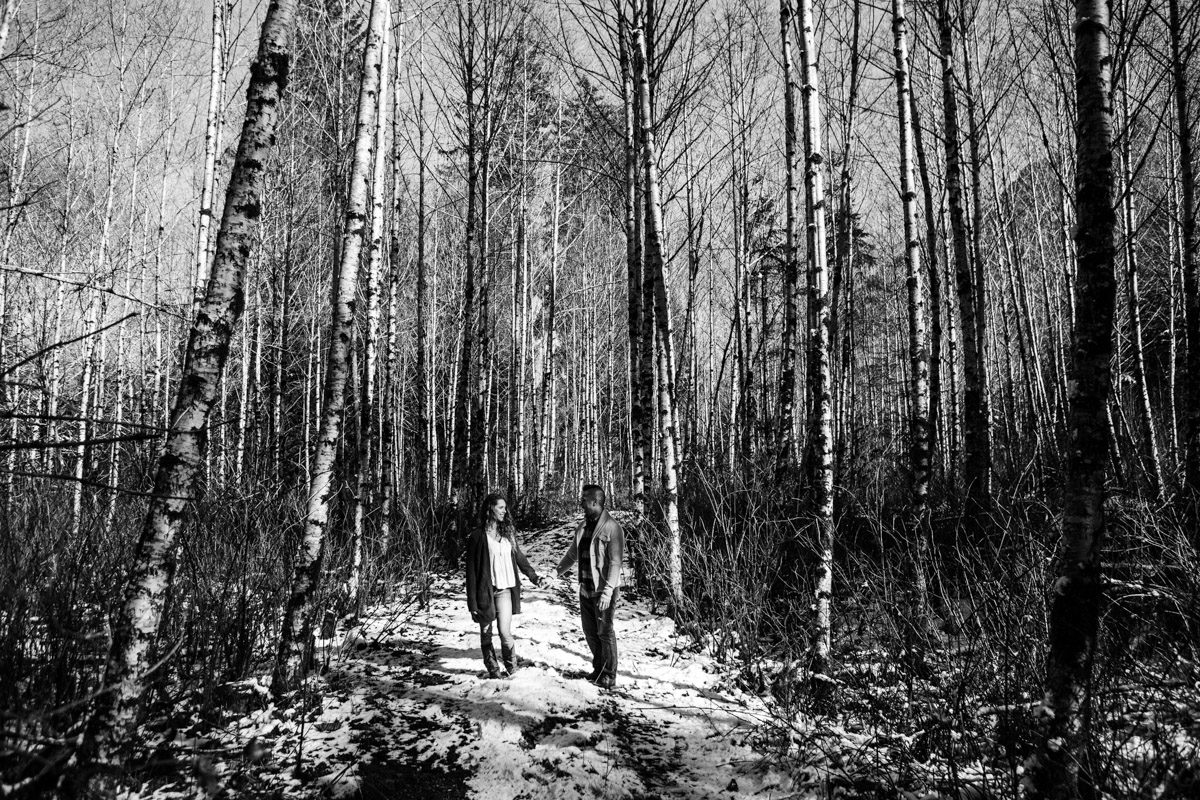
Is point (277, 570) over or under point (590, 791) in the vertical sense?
over

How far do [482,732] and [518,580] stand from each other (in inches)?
59.1

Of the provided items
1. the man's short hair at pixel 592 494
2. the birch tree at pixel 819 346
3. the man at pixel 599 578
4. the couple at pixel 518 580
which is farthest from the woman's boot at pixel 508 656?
the birch tree at pixel 819 346

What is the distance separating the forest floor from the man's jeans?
0.17 m

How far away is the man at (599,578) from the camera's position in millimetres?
4641

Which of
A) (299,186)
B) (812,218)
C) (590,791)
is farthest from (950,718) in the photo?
(299,186)

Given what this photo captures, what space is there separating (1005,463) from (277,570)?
397 inches

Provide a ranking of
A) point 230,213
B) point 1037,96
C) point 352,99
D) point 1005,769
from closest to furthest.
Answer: point 1005,769 < point 230,213 < point 352,99 < point 1037,96

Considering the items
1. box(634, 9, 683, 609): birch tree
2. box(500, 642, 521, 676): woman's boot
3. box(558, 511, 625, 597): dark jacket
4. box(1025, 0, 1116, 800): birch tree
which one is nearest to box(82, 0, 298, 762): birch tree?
box(500, 642, 521, 676): woman's boot

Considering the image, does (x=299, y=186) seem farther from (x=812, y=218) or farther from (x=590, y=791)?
(x=590, y=791)

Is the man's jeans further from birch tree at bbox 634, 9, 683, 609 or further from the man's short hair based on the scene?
birch tree at bbox 634, 9, 683, 609

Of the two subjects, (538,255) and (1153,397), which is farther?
(538,255)

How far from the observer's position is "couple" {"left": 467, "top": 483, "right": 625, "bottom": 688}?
4668mm

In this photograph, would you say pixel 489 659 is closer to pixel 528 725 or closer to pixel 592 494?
pixel 528 725

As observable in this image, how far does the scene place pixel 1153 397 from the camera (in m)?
A: 16.7
